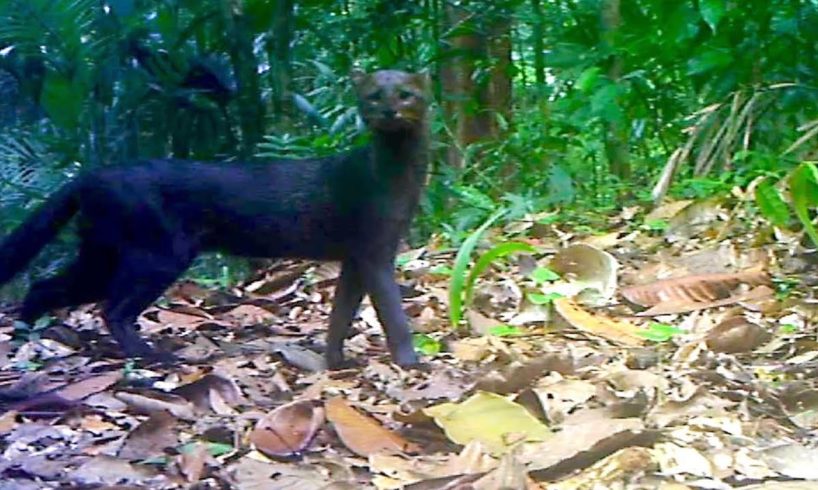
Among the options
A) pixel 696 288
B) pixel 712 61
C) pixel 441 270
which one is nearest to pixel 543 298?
pixel 696 288

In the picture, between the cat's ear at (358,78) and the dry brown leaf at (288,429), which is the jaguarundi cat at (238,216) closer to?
the cat's ear at (358,78)

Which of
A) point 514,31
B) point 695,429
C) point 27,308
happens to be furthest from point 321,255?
point 514,31

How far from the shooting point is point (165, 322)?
4656 mm

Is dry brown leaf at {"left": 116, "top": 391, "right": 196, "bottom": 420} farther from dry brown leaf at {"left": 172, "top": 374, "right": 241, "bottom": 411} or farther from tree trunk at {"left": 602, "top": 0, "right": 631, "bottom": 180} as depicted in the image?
tree trunk at {"left": 602, "top": 0, "right": 631, "bottom": 180}

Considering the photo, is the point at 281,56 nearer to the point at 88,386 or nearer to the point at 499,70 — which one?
the point at 499,70

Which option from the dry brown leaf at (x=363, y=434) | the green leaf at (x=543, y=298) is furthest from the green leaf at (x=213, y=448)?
the green leaf at (x=543, y=298)

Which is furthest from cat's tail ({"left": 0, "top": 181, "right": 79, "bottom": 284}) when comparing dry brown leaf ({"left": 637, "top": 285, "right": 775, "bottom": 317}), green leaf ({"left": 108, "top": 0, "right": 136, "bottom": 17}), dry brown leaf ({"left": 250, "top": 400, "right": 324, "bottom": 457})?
dry brown leaf ({"left": 637, "top": 285, "right": 775, "bottom": 317})

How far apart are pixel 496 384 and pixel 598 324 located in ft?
2.48

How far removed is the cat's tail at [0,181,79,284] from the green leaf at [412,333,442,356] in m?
1.30

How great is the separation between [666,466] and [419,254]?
3019 millimetres

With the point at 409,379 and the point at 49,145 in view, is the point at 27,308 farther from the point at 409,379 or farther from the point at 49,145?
the point at 409,379

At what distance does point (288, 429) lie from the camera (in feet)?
8.75

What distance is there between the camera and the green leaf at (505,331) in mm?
3664

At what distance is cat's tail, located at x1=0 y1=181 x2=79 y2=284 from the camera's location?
443 centimetres
